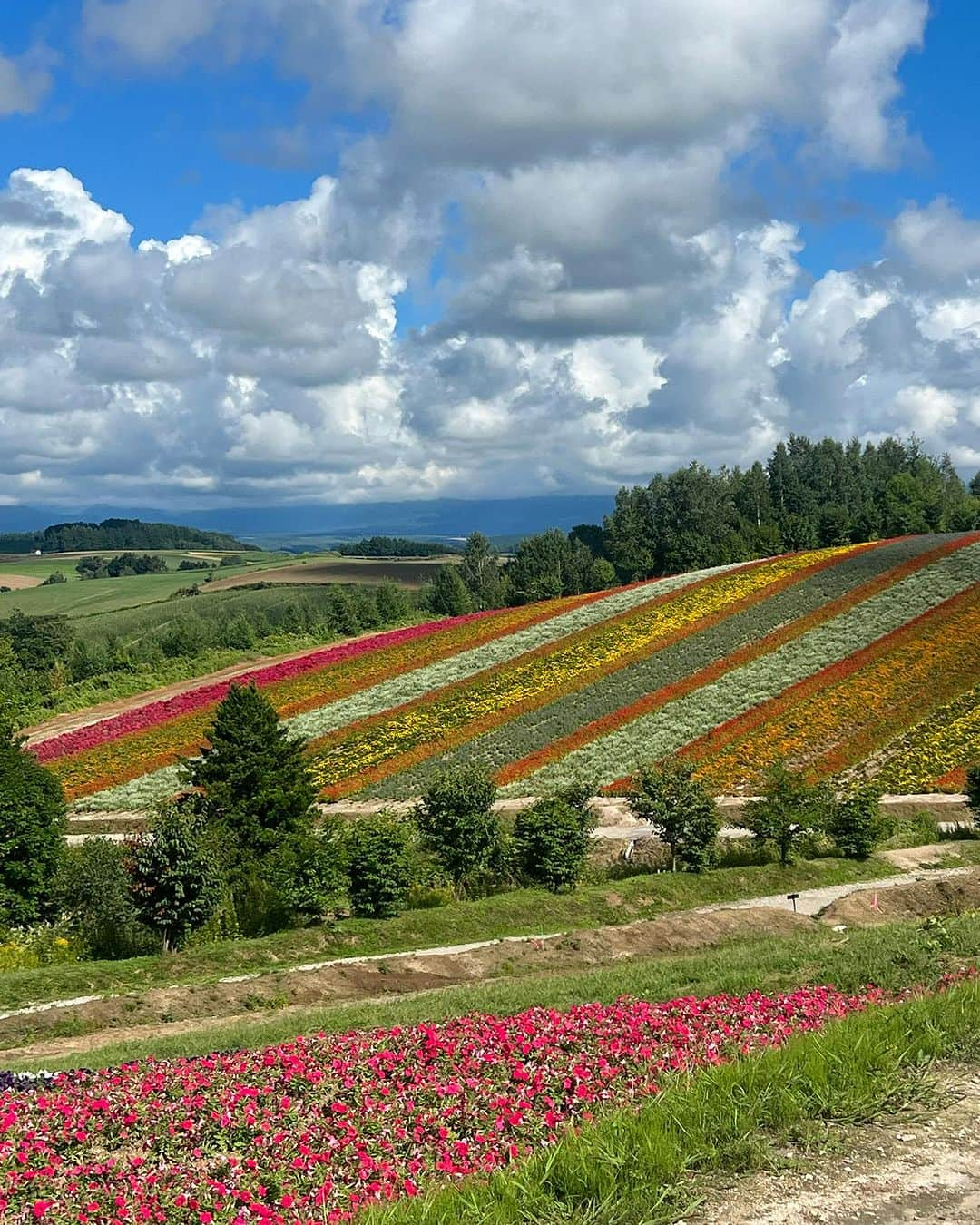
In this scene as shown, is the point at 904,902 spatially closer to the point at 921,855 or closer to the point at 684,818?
the point at 684,818

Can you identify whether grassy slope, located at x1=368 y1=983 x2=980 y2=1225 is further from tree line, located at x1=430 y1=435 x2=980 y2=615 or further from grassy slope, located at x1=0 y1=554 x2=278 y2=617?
grassy slope, located at x1=0 y1=554 x2=278 y2=617

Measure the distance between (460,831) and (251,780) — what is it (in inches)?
249

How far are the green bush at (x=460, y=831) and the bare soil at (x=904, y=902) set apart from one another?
30.3 feet

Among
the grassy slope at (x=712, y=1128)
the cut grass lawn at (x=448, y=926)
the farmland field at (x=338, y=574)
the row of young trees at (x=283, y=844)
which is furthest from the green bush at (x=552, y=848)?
the farmland field at (x=338, y=574)

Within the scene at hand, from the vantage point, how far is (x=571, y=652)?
2518 inches

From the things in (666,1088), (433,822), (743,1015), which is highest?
(666,1088)

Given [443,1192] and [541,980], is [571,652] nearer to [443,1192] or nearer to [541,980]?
[541,980]

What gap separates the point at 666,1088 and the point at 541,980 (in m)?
9.81

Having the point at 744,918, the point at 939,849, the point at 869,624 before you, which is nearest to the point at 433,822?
the point at 744,918

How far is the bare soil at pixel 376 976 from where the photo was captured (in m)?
16.8

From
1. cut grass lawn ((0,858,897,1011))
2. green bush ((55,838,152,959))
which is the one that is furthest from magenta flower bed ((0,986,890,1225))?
green bush ((55,838,152,959))

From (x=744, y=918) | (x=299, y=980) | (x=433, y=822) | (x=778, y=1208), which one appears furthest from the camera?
(x=433, y=822)

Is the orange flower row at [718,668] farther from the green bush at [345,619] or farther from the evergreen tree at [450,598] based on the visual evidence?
the evergreen tree at [450,598]

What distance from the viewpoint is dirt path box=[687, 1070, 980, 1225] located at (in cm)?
595
